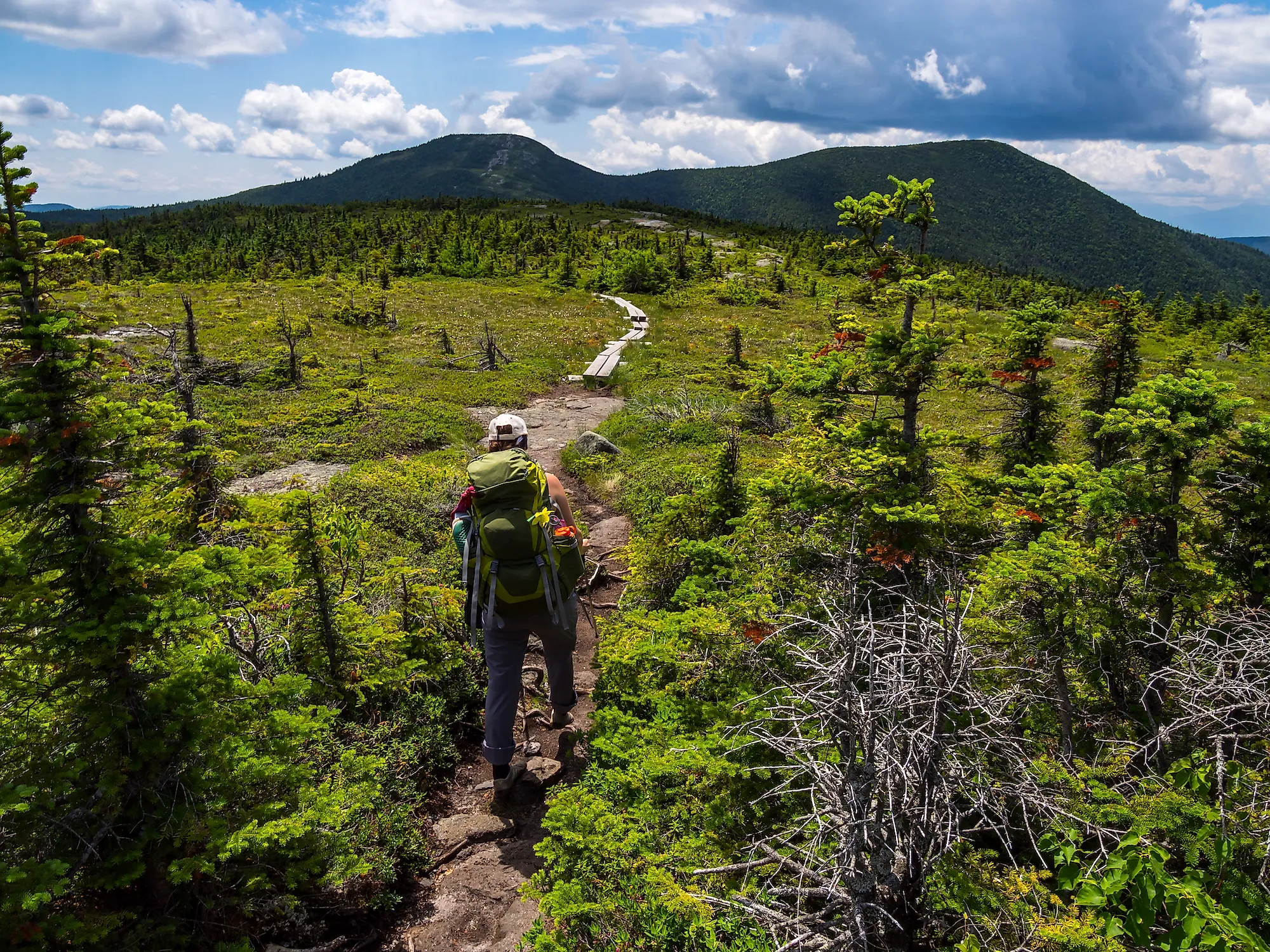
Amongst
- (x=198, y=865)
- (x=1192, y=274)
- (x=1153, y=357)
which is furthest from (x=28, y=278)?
(x=1192, y=274)

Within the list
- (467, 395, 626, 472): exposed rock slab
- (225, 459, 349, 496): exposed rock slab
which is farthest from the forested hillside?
(467, 395, 626, 472): exposed rock slab

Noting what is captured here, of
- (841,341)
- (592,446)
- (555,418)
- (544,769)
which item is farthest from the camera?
(555,418)

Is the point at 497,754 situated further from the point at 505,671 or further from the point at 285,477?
the point at 285,477

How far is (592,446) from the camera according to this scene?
53.7 ft

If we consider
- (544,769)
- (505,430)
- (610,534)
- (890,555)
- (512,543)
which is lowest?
(544,769)

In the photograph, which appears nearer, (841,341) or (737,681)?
(737,681)

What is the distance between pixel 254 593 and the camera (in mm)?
6418

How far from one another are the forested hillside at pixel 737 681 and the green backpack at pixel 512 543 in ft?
3.79

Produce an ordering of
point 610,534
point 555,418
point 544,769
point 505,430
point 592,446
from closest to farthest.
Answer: point 505,430 < point 544,769 < point 610,534 < point 592,446 < point 555,418

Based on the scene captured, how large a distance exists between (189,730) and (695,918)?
120 inches

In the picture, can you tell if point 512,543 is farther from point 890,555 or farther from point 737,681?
point 890,555

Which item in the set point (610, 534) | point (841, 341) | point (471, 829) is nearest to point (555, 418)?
point (610, 534)

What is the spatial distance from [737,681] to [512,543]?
7.27 feet

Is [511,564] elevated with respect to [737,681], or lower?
elevated
